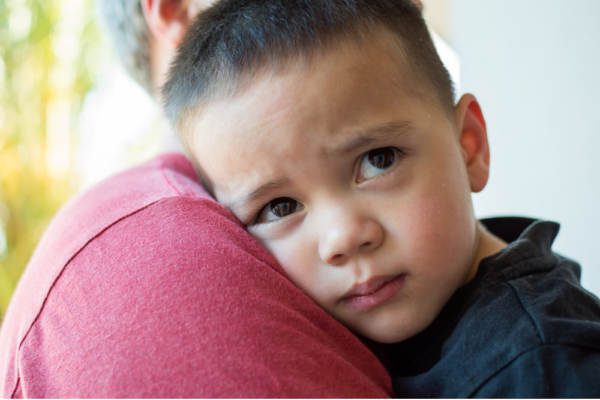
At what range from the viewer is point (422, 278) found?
835mm

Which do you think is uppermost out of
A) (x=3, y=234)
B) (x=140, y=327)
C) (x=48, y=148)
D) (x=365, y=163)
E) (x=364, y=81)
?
(x=364, y=81)

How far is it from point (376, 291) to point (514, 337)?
249 mm

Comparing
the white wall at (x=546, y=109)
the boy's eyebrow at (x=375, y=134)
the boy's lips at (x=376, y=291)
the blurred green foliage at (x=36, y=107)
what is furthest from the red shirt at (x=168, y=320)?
the blurred green foliage at (x=36, y=107)

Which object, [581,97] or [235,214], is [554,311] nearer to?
[235,214]

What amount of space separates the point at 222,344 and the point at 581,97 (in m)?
1.42

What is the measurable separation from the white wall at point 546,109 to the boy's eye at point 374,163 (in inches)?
36.8

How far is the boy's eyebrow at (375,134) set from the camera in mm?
815

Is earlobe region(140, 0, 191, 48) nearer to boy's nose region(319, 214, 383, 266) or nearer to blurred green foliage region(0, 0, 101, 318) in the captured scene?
boy's nose region(319, 214, 383, 266)

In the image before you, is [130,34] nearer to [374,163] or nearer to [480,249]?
[374,163]

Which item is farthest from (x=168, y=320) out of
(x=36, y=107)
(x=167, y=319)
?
(x=36, y=107)

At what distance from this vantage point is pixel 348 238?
31.2 inches

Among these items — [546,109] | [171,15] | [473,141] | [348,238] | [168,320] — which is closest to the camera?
[168,320]

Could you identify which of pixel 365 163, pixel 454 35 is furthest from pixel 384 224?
pixel 454 35

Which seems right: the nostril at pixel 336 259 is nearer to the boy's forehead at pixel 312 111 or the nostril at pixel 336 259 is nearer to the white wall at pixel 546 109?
the boy's forehead at pixel 312 111
